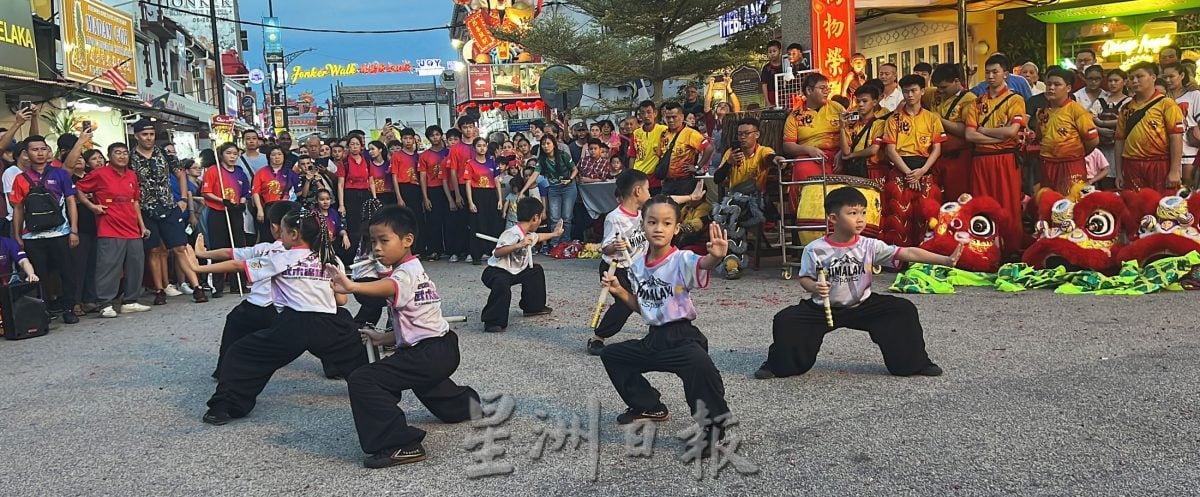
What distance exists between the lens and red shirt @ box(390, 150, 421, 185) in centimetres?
1318

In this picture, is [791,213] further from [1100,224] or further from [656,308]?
[656,308]

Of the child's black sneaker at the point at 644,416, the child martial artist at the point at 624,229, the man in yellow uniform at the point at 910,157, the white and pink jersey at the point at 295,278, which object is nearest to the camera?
the child's black sneaker at the point at 644,416

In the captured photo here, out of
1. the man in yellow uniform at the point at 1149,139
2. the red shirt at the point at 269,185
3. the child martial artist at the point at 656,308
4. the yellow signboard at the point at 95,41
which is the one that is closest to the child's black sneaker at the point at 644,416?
the child martial artist at the point at 656,308

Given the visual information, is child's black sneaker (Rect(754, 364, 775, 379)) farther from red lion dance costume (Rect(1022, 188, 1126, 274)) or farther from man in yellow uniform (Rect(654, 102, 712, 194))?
man in yellow uniform (Rect(654, 102, 712, 194))

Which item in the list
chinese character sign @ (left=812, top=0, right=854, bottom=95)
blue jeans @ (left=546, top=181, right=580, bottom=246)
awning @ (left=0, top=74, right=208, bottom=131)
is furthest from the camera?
awning @ (left=0, top=74, right=208, bottom=131)

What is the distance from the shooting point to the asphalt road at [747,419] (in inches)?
153

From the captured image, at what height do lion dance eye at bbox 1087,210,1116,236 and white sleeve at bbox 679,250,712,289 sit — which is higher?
white sleeve at bbox 679,250,712,289

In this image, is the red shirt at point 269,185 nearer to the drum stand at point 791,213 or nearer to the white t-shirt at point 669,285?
the drum stand at point 791,213

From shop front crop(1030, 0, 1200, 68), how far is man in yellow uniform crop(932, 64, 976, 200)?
7.05 metres

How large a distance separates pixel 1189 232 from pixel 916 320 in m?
3.71

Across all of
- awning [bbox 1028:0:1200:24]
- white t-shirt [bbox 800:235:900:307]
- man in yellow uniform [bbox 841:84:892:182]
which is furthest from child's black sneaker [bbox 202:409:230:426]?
awning [bbox 1028:0:1200:24]

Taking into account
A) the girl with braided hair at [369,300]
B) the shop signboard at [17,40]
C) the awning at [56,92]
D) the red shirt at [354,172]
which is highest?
the shop signboard at [17,40]

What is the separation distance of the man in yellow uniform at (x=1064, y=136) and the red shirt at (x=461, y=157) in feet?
22.5

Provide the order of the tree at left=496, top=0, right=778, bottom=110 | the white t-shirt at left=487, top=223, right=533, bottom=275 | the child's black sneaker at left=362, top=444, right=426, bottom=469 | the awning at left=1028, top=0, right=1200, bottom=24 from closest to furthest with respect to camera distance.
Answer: the child's black sneaker at left=362, top=444, right=426, bottom=469 → the white t-shirt at left=487, top=223, right=533, bottom=275 → the awning at left=1028, top=0, right=1200, bottom=24 → the tree at left=496, top=0, right=778, bottom=110
